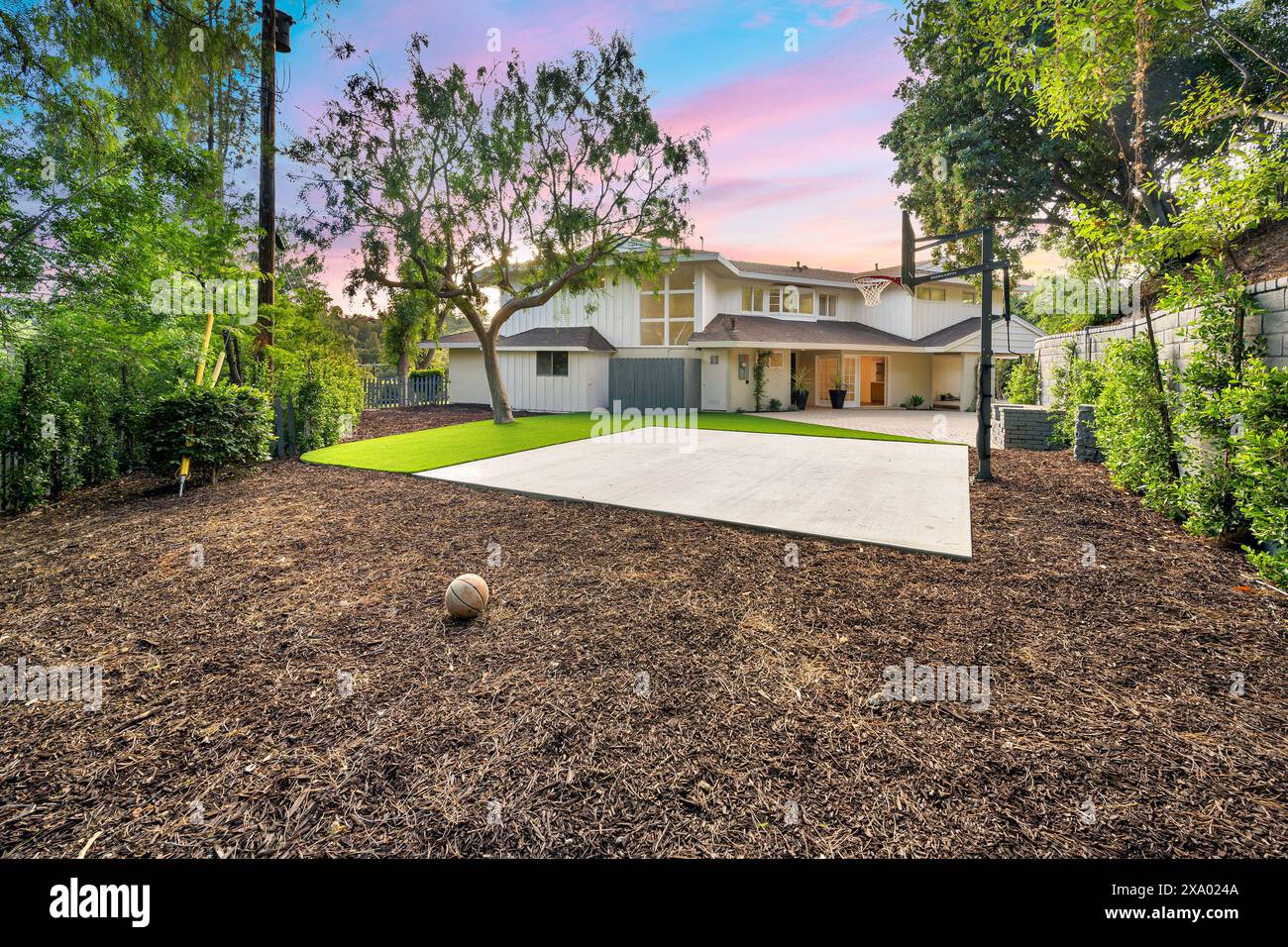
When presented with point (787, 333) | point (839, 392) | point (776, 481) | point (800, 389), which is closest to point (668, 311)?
point (787, 333)

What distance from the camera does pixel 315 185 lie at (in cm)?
1627

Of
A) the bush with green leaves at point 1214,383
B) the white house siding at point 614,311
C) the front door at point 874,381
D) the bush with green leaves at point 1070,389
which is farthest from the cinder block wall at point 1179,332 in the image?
the front door at point 874,381

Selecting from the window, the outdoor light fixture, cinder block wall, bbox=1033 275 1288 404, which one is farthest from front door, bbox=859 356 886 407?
the outdoor light fixture

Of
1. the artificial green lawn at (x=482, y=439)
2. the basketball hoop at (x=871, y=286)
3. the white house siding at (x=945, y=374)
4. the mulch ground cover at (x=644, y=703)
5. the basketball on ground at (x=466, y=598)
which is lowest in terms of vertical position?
the mulch ground cover at (x=644, y=703)

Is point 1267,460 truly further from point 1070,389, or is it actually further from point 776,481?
point 1070,389

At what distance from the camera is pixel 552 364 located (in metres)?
23.3

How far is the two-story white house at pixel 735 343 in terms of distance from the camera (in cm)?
2230

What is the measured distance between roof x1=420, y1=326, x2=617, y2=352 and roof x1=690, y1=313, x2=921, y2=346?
3698 mm

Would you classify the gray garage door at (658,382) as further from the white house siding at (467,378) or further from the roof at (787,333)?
the white house siding at (467,378)

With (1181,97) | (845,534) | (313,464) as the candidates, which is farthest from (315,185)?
(1181,97)

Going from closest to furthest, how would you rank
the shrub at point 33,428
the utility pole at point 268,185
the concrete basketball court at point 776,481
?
1. the concrete basketball court at point 776,481
2. the shrub at point 33,428
3. the utility pole at point 268,185

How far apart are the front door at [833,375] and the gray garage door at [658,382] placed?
21.6 ft

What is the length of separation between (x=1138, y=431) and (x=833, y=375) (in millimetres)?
19688
